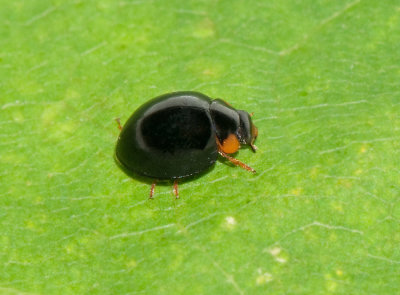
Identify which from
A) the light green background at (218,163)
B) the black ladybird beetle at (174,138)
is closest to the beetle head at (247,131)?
the black ladybird beetle at (174,138)

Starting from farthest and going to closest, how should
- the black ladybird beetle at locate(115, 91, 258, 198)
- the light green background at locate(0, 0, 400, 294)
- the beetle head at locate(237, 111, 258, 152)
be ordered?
the beetle head at locate(237, 111, 258, 152) → the black ladybird beetle at locate(115, 91, 258, 198) → the light green background at locate(0, 0, 400, 294)

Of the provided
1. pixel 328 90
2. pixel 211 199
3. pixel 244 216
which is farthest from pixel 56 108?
pixel 328 90

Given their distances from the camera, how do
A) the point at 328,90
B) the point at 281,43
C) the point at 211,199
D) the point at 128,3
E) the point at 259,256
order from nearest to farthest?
the point at 259,256 → the point at 211,199 → the point at 328,90 → the point at 281,43 → the point at 128,3

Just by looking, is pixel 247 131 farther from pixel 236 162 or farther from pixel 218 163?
pixel 218 163

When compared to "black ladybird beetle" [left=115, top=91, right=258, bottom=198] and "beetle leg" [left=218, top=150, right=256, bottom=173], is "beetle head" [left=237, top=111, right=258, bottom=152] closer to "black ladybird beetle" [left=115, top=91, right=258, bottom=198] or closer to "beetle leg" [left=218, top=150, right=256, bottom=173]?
"black ladybird beetle" [left=115, top=91, right=258, bottom=198]

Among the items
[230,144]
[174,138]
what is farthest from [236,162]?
[174,138]

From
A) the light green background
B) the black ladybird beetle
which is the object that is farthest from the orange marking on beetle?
the light green background

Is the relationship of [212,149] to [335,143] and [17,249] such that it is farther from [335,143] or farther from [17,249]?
[17,249]
